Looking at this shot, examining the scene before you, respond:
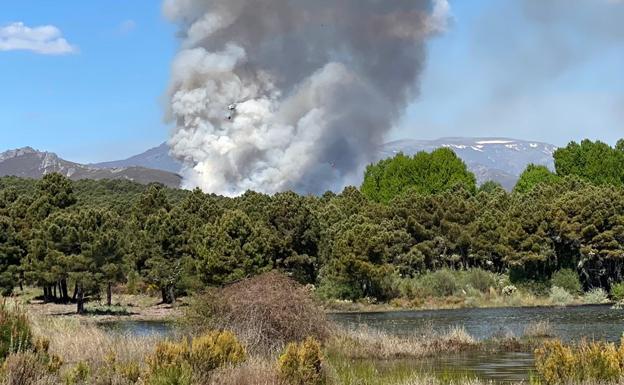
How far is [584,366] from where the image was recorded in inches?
619

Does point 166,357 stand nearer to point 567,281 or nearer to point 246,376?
point 246,376

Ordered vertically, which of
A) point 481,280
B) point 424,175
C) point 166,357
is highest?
point 424,175

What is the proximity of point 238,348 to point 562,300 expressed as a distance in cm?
5809

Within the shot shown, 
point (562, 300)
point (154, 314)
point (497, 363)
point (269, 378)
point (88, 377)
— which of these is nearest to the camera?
point (269, 378)

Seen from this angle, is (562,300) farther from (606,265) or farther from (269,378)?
(269,378)

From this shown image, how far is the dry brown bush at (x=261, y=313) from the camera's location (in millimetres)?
23672

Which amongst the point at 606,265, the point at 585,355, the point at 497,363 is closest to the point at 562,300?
the point at 606,265

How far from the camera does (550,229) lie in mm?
74125

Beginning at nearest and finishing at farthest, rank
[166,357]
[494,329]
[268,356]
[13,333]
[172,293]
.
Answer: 1. [166,357]
2. [13,333]
3. [268,356]
4. [494,329]
5. [172,293]

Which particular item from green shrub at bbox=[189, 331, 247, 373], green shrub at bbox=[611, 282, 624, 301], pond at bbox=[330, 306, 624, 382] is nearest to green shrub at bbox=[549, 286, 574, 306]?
green shrub at bbox=[611, 282, 624, 301]

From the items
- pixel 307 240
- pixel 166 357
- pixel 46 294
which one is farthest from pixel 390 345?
pixel 46 294

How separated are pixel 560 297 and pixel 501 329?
117 ft

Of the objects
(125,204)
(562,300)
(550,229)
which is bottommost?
(562,300)

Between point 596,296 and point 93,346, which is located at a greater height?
point 93,346
